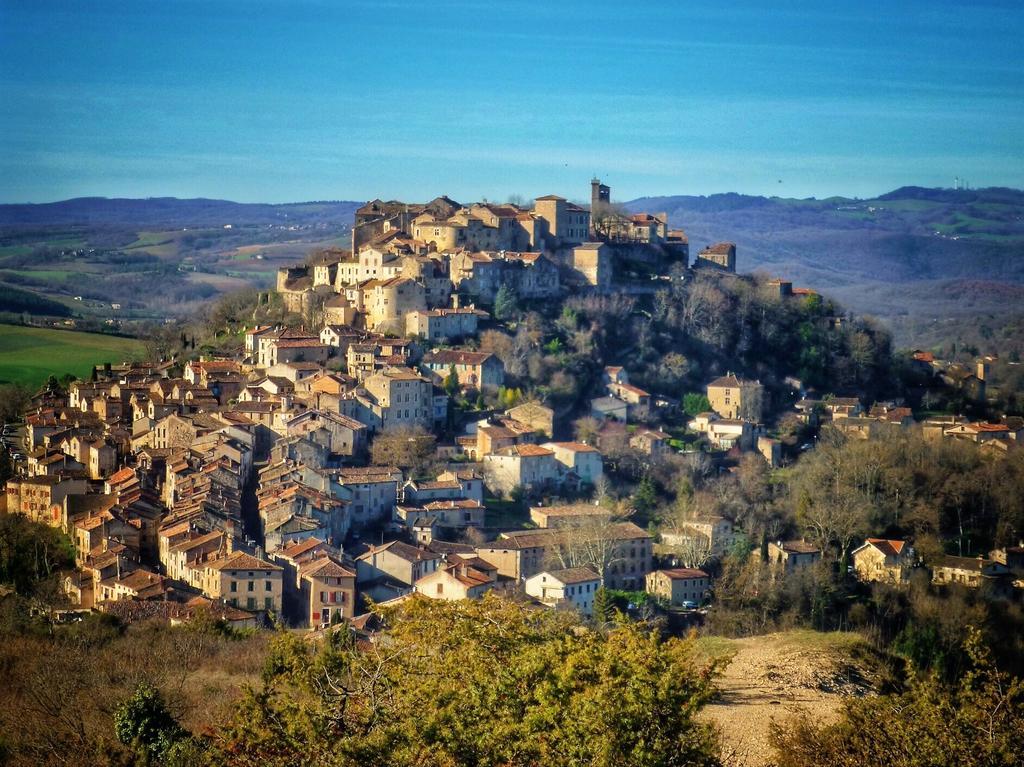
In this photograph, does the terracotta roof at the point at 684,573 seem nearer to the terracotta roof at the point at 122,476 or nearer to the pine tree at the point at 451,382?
the pine tree at the point at 451,382

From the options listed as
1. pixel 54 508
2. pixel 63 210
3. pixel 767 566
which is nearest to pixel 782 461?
pixel 767 566

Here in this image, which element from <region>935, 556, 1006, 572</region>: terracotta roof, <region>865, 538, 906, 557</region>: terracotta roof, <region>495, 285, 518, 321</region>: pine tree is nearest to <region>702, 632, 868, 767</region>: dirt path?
<region>865, 538, 906, 557</region>: terracotta roof

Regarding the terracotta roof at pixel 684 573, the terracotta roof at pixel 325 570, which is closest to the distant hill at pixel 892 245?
the terracotta roof at pixel 684 573

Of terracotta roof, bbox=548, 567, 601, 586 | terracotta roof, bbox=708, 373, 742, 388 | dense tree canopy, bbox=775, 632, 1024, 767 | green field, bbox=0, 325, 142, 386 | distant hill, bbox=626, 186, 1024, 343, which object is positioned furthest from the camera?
distant hill, bbox=626, 186, 1024, 343

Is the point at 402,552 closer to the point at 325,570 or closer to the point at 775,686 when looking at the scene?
the point at 325,570

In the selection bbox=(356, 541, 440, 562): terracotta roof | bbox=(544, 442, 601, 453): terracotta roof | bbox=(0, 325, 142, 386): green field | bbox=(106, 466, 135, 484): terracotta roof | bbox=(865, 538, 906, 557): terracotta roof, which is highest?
bbox=(0, 325, 142, 386): green field

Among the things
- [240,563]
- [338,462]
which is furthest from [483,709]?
[338,462]

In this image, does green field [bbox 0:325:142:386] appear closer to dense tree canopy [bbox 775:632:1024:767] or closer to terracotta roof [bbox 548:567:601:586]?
terracotta roof [bbox 548:567:601:586]
